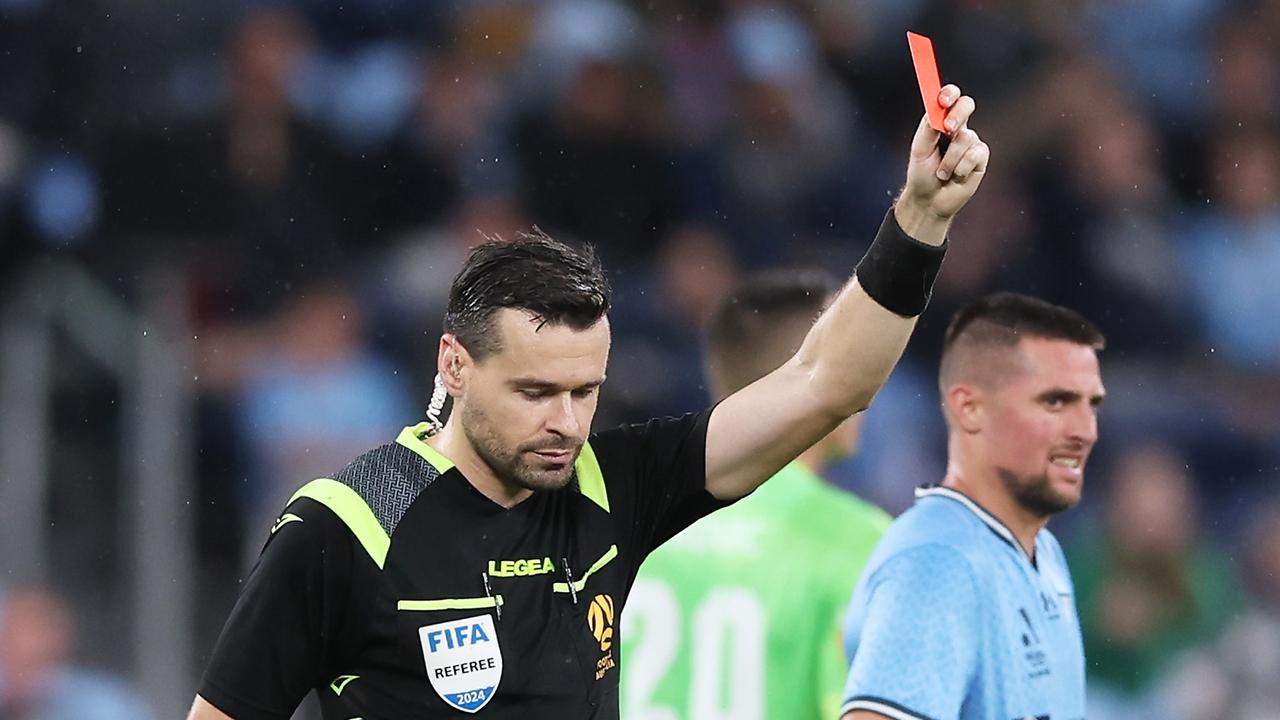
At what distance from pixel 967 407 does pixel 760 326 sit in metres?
0.75

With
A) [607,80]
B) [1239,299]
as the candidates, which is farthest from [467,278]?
[1239,299]

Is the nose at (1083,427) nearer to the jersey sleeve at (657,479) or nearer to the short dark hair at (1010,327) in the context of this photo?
the short dark hair at (1010,327)

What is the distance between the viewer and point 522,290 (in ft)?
10.3

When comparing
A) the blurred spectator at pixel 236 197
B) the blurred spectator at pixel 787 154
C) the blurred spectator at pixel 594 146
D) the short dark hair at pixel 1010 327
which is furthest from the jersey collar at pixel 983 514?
the blurred spectator at pixel 787 154

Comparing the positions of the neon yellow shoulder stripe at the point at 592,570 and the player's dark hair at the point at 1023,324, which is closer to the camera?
the neon yellow shoulder stripe at the point at 592,570

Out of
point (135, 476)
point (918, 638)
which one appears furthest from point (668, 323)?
point (918, 638)

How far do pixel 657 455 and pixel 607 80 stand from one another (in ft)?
18.9

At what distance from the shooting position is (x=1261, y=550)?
26.8ft

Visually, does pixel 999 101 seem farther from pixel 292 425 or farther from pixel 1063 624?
pixel 1063 624

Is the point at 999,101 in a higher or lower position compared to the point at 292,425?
higher

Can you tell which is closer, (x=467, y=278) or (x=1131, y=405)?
(x=467, y=278)

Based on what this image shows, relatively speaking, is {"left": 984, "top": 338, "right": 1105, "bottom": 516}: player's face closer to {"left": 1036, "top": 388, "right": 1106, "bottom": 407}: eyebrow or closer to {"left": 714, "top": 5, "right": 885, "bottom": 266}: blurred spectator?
{"left": 1036, "top": 388, "right": 1106, "bottom": 407}: eyebrow

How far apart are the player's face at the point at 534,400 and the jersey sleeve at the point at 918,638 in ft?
3.27

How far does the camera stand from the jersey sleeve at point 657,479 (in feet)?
10.8
